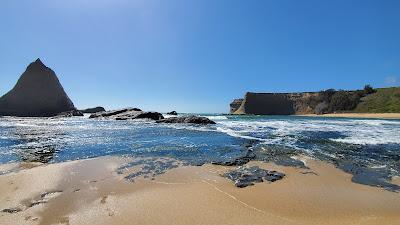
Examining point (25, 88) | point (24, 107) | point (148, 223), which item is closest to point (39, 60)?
point (25, 88)

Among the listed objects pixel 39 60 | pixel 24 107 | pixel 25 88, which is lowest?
pixel 24 107

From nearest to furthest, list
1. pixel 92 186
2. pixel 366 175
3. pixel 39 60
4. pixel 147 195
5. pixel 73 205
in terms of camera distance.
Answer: pixel 73 205, pixel 147 195, pixel 92 186, pixel 366 175, pixel 39 60

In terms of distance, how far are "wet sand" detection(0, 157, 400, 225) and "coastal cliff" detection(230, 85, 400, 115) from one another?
112678 mm

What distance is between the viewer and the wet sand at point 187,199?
21.0 feet

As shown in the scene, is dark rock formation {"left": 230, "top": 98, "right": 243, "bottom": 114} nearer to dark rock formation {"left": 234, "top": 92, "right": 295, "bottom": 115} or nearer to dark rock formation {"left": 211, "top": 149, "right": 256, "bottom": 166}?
dark rock formation {"left": 234, "top": 92, "right": 295, "bottom": 115}

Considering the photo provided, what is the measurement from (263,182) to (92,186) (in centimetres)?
555

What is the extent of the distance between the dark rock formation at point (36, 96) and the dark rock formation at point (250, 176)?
109 m

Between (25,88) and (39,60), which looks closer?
(25,88)

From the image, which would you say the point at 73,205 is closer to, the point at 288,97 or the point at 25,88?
the point at 25,88

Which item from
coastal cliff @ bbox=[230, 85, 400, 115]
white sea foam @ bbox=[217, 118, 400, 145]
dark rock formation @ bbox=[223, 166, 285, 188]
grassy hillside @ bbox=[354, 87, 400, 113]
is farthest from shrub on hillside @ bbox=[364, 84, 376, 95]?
dark rock formation @ bbox=[223, 166, 285, 188]

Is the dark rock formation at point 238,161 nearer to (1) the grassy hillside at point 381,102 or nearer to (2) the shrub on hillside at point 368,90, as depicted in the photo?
(1) the grassy hillside at point 381,102

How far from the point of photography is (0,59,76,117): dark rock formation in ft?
343

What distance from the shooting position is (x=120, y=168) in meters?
11.7

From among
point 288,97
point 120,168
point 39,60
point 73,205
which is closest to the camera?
point 73,205
